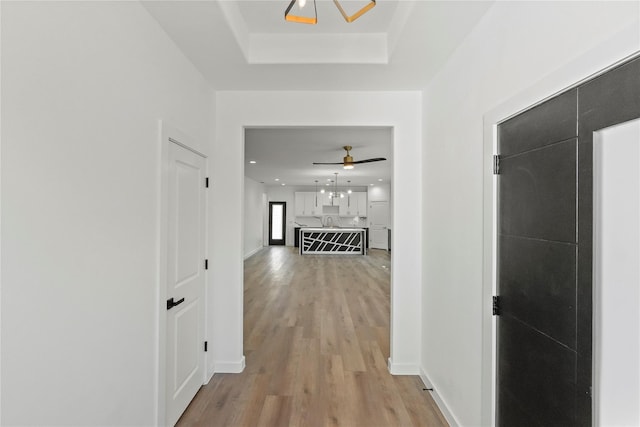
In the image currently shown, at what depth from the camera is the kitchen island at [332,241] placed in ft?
33.8

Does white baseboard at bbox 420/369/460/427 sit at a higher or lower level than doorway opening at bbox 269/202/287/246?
lower

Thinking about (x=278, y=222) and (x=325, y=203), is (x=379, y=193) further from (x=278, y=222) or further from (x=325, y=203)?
(x=278, y=222)

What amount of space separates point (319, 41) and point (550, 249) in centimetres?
208

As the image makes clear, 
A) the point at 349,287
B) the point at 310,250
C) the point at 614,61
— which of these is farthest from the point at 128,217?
the point at 310,250

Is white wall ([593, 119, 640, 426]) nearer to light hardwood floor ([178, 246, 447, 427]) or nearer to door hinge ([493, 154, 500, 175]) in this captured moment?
door hinge ([493, 154, 500, 175])

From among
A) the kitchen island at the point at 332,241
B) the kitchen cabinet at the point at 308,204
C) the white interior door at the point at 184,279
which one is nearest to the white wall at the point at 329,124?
the white interior door at the point at 184,279

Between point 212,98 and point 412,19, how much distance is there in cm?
181

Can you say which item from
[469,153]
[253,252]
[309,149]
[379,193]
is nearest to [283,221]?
[253,252]

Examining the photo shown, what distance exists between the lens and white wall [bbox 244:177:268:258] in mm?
9594

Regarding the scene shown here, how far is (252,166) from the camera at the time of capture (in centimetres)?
771

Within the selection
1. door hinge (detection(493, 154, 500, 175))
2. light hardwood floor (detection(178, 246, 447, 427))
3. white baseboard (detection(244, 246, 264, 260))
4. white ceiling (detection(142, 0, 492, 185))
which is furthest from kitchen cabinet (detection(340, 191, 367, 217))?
door hinge (detection(493, 154, 500, 175))

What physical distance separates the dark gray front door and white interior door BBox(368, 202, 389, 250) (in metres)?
10.1

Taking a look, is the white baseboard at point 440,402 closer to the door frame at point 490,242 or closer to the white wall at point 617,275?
the door frame at point 490,242

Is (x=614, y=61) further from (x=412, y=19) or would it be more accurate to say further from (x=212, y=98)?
(x=212, y=98)
